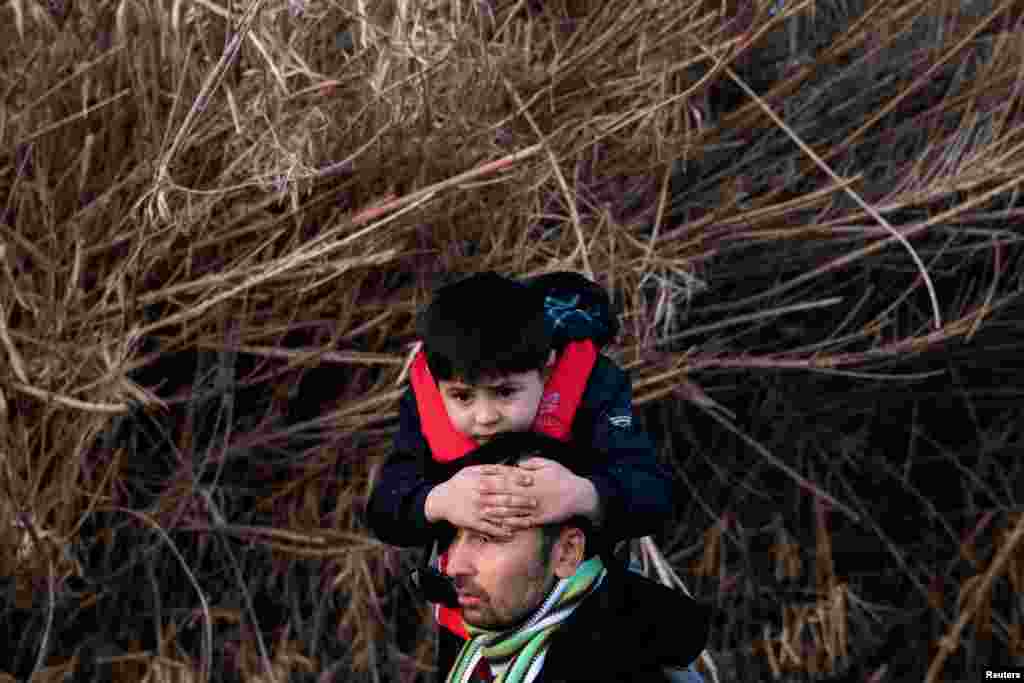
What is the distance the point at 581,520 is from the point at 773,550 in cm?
261

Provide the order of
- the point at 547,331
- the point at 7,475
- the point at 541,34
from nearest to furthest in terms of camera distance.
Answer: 1. the point at 547,331
2. the point at 7,475
3. the point at 541,34

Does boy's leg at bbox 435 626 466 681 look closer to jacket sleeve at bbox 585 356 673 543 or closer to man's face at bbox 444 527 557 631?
man's face at bbox 444 527 557 631

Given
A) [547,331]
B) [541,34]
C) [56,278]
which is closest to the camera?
[547,331]

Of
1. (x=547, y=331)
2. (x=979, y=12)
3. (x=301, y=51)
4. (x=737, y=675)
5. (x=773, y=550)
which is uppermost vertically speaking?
(x=979, y=12)

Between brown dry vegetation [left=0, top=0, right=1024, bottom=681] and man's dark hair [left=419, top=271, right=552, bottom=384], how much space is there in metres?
0.91

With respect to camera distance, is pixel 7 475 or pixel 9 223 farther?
pixel 9 223

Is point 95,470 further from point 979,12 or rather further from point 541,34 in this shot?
point 979,12

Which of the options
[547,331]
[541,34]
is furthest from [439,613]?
[541,34]

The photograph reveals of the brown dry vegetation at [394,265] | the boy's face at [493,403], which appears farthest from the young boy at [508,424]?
the brown dry vegetation at [394,265]

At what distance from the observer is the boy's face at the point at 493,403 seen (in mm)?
2076

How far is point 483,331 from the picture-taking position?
81.4 inches

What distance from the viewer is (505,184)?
3.59m

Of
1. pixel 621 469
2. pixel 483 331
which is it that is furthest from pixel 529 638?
pixel 483 331

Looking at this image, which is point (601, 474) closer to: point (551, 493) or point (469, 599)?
point (551, 493)
